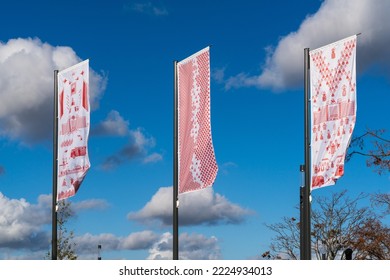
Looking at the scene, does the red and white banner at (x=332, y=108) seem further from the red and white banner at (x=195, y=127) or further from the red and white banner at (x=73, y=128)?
the red and white banner at (x=73, y=128)

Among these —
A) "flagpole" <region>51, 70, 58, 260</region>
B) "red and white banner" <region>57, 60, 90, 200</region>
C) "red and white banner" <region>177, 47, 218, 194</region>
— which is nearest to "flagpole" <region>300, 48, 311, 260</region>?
"red and white banner" <region>177, 47, 218, 194</region>

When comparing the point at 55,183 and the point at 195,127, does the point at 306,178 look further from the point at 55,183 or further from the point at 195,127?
the point at 55,183

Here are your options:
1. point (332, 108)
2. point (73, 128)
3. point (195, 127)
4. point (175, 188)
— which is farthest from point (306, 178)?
point (73, 128)

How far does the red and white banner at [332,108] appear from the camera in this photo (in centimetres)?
1581

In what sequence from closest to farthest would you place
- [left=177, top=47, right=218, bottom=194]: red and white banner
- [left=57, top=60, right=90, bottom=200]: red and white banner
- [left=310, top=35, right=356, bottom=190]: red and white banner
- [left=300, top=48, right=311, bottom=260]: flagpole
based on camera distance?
[left=310, top=35, right=356, bottom=190]: red and white banner
[left=300, top=48, right=311, bottom=260]: flagpole
[left=177, top=47, right=218, bottom=194]: red and white banner
[left=57, top=60, right=90, bottom=200]: red and white banner

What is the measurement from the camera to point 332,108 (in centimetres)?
1616

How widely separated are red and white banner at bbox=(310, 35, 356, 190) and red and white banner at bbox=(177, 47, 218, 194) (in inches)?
97.9

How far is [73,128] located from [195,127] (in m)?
3.69

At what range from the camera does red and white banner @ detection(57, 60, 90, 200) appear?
754 inches

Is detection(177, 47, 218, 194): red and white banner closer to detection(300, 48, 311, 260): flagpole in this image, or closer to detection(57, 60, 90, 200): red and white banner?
detection(300, 48, 311, 260): flagpole

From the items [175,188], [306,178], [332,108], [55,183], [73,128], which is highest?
[73,128]
